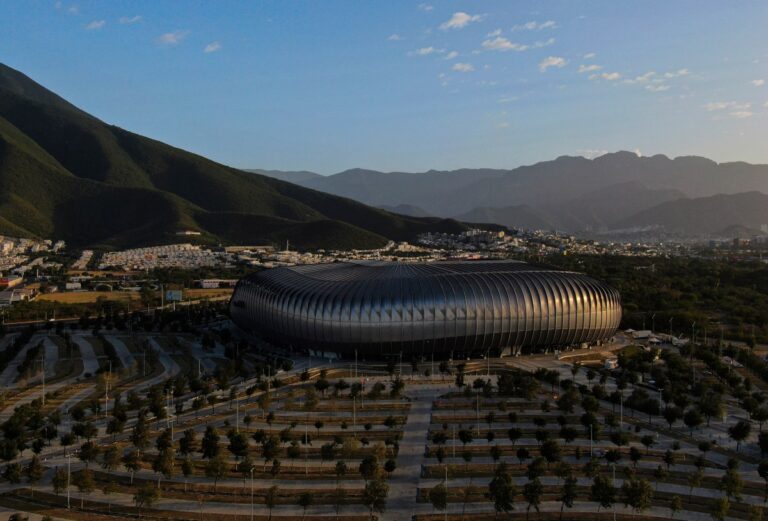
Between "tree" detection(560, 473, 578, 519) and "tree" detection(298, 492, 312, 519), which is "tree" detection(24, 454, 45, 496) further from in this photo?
"tree" detection(560, 473, 578, 519)

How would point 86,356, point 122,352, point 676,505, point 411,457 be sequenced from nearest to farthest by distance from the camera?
point 676,505, point 411,457, point 86,356, point 122,352

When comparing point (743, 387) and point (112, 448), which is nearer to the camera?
point (112, 448)

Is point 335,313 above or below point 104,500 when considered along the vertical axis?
above

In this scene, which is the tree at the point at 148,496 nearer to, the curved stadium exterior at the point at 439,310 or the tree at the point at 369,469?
the tree at the point at 369,469

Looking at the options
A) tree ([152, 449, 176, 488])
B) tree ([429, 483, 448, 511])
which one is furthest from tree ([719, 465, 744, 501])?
tree ([152, 449, 176, 488])

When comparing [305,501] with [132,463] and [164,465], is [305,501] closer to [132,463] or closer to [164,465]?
[164,465]

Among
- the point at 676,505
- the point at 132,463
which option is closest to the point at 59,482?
the point at 132,463

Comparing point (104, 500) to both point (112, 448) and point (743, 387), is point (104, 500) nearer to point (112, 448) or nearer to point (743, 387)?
point (112, 448)

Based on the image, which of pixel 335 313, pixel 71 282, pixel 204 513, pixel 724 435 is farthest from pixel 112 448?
pixel 71 282

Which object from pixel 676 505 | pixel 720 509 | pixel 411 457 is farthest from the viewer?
pixel 411 457
